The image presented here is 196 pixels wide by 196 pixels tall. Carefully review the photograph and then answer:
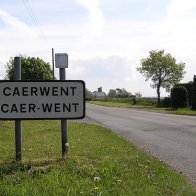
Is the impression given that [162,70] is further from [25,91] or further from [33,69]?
[25,91]

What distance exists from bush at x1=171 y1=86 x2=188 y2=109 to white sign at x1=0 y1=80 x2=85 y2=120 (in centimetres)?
4396

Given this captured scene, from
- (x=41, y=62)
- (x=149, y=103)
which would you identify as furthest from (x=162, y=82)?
(x=41, y=62)

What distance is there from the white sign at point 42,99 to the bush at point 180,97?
44.0 m

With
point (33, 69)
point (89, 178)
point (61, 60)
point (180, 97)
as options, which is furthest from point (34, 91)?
point (33, 69)

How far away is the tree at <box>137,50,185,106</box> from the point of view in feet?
256

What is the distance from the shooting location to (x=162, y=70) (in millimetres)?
79188

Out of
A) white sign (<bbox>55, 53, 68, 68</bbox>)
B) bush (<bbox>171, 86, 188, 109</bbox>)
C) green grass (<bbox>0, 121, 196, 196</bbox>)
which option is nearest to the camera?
green grass (<bbox>0, 121, 196, 196</bbox>)

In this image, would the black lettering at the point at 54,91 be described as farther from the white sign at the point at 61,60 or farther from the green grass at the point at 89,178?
the green grass at the point at 89,178

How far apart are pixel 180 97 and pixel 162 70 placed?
2768 centimetres

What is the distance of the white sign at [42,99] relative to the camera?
27.3 feet

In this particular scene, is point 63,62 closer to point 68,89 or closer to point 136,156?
point 68,89

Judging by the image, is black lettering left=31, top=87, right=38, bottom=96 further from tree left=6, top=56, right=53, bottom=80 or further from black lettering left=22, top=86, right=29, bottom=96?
tree left=6, top=56, right=53, bottom=80

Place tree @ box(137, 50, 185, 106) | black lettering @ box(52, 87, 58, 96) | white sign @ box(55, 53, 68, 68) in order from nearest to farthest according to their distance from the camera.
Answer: black lettering @ box(52, 87, 58, 96) < white sign @ box(55, 53, 68, 68) < tree @ box(137, 50, 185, 106)

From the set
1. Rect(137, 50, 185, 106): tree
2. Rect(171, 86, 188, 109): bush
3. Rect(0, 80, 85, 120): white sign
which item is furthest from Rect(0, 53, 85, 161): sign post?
Rect(137, 50, 185, 106): tree
